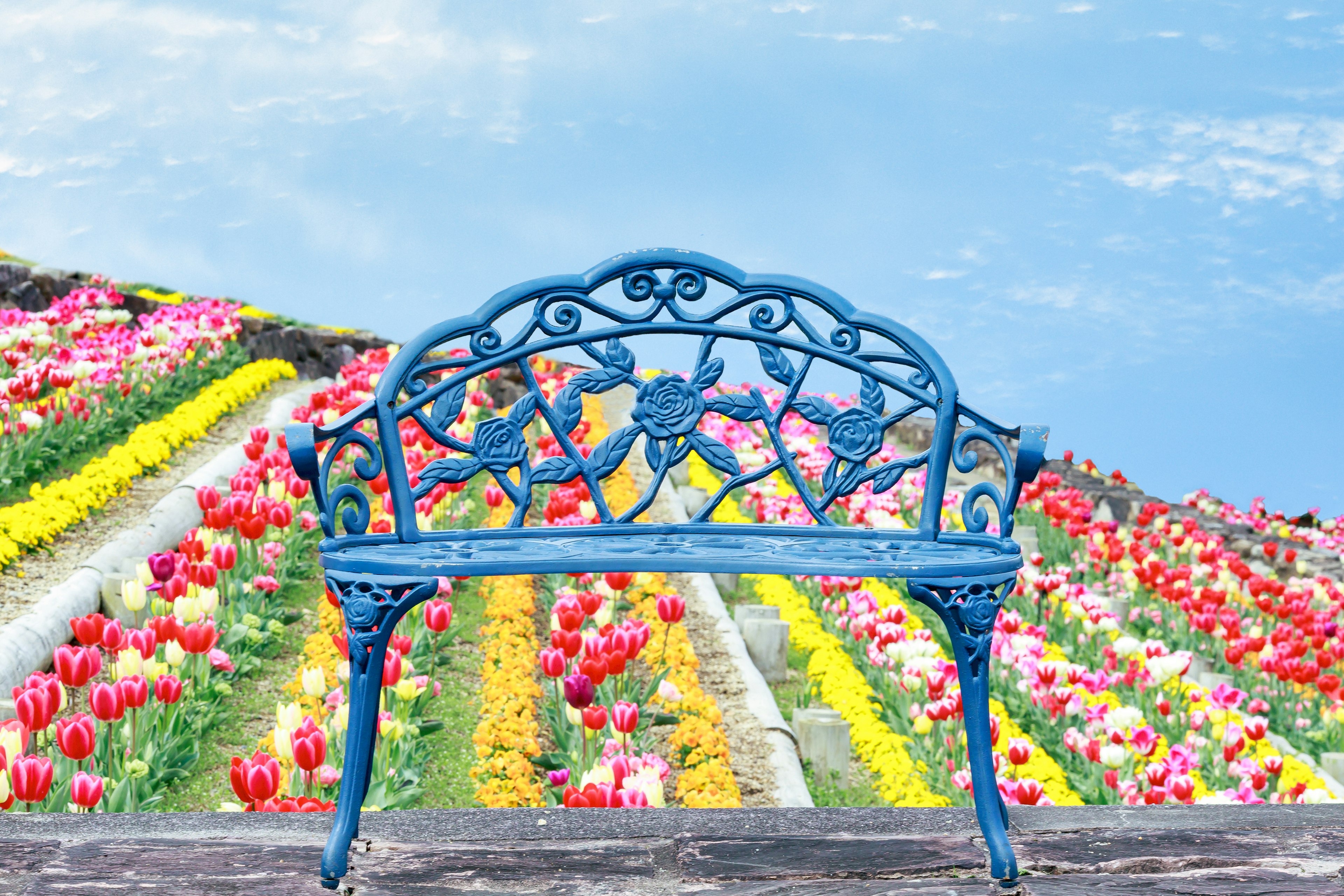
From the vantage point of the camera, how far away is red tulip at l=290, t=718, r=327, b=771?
313 cm

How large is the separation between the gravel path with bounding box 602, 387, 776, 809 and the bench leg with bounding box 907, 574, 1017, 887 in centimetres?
77

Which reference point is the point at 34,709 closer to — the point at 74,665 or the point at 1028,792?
the point at 74,665

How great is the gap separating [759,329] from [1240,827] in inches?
78.5

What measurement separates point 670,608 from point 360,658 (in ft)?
5.15

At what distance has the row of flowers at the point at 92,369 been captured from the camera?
24.1 feet

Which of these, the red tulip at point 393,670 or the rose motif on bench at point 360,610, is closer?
the rose motif on bench at point 360,610

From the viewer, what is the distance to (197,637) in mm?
3742

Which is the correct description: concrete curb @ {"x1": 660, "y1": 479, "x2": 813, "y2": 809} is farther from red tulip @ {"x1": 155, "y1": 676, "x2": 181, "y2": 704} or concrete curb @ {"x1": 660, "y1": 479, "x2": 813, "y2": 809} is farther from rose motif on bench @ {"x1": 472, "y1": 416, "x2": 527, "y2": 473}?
red tulip @ {"x1": 155, "y1": 676, "x2": 181, "y2": 704}

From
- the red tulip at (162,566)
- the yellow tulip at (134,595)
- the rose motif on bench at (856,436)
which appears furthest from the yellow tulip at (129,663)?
the rose motif on bench at (856,436)

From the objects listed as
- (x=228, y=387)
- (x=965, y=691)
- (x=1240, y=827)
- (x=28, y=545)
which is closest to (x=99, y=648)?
(x=28, y=545)

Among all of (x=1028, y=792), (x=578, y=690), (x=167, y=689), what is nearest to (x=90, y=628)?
(x=167, y=689)

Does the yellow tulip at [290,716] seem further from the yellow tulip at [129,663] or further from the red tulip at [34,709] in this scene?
the red tulip at [34,709]

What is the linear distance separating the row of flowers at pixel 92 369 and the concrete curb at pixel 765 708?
173 inches

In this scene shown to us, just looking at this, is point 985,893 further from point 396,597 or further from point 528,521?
point 528,521
